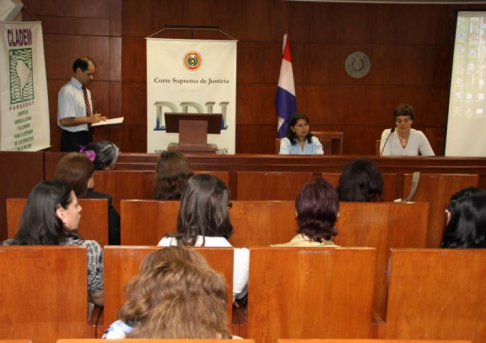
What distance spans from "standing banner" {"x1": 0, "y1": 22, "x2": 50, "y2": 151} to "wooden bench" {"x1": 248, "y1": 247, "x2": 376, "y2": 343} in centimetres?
335

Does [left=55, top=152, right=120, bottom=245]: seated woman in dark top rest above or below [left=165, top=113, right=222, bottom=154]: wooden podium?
below

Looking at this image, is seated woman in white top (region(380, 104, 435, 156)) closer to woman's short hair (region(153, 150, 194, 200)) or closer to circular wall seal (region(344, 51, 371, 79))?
circular wall seal (region(344, 51, 371, 79))

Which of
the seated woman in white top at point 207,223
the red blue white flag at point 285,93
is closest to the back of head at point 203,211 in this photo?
the seated woman in white top at point 207,223

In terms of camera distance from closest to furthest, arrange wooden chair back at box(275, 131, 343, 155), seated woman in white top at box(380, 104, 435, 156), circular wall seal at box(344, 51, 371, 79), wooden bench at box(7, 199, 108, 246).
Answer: wooden bench at box(7, 199, 108, 246) < seated woman in white top at box(380, 104, 435, 156) < wooden chair back at box(275, 131, 343, 155) < circular wall seal at box(344, 51, 371, 79)

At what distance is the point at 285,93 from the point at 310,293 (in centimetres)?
519

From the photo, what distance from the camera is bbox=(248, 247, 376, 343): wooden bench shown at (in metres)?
2.41

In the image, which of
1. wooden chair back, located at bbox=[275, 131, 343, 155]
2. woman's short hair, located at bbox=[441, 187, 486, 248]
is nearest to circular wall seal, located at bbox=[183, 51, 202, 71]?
wooden chair back, located at bbox=[275, 131, 343, 155]

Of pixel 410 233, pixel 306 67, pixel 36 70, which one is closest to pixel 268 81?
pixel 306 67

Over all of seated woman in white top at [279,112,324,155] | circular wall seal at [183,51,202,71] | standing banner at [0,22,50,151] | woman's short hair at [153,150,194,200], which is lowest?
woman's short hair at [153,150,194,200]

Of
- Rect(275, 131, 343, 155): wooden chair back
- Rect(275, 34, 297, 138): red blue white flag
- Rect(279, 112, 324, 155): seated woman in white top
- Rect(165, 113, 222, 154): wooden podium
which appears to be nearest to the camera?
Rect(165, 113, 222, 154): wooden podium

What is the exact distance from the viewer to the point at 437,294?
2496 millimetres

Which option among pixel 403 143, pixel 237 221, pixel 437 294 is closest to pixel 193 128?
pixel 403 143

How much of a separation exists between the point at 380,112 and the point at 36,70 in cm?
441

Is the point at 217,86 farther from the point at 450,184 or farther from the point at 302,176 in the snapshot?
the point at 450,184
